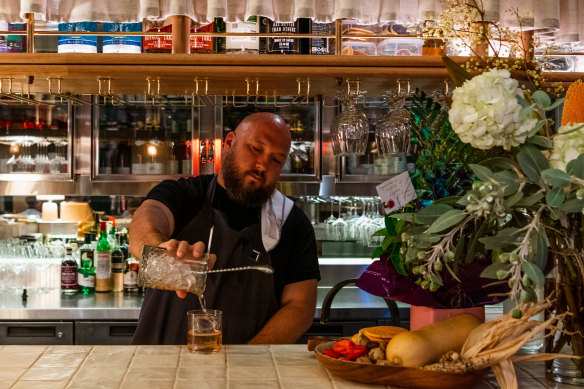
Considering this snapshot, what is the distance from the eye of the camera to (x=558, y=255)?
1.33 m

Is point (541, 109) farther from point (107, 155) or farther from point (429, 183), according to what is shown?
point (107, 155)

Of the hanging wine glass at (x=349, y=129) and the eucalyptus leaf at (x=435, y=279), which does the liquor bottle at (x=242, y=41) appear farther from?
the eucalyptus leaf at (x=435, y=279)

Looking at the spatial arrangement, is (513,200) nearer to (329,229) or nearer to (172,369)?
(172,369)

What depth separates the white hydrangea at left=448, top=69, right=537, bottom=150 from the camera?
3.96 feet

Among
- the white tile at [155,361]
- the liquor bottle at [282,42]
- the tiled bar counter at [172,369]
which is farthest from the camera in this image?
the liquor bottle at [282,42]

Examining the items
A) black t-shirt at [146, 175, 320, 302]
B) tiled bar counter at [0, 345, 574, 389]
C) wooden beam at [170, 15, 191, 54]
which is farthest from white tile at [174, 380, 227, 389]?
wooden beam at [170, 15, 191, 54]

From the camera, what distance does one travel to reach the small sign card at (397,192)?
151cm

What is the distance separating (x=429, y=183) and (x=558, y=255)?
0.31 metres

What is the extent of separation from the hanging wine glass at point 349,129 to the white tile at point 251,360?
852mm

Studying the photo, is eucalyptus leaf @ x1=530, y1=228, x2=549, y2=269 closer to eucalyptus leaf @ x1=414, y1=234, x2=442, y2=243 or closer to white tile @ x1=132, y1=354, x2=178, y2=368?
eucalyptus leaf @ x1=414, y1=234, x2=442, y2=243

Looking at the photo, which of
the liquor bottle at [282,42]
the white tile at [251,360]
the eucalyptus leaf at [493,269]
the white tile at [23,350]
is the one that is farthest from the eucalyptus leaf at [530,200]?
the liquor bottle at [282,42]

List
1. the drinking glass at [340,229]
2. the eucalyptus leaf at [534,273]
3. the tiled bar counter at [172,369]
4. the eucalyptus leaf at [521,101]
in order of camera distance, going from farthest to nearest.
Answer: the drinking glass at [340,229]
the tiled bar counter at [172,369]
the eucalyptus leaf at [521,101]
the eucalyptus leaf at [534,273]

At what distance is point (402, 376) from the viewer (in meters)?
1.32

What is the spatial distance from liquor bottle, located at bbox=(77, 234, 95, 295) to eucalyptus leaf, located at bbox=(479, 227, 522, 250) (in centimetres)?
275
